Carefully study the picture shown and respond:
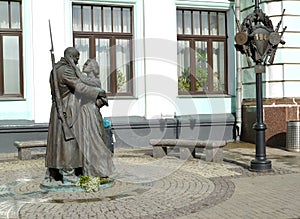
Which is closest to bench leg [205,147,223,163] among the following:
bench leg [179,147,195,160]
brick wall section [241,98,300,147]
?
bench leg [179,147,195,160]

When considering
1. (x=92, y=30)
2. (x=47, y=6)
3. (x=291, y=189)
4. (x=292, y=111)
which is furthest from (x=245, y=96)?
(x=291, y=189)

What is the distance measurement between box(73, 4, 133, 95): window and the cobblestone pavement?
16.1ft

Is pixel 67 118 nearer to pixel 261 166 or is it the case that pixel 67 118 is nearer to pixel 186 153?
pixel 261 166

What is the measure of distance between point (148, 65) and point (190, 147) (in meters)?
4.30

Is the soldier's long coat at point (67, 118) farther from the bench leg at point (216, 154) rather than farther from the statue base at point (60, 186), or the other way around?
the bench leg at point (216, 154)

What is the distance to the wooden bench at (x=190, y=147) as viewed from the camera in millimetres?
11312

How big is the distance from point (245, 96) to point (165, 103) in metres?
2.87

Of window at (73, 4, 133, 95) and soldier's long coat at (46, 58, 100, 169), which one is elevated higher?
window at (73, 4, 133, 95)

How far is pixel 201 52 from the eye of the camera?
54.8ft

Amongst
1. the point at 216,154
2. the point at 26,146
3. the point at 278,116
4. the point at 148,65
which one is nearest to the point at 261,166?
the point at 216,154

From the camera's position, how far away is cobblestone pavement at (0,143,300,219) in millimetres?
6492

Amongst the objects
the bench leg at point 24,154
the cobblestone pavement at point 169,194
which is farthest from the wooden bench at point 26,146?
the cobblestone pavement at point 169,194

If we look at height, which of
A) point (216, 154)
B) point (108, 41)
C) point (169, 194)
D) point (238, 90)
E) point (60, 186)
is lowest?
point (169, 194)

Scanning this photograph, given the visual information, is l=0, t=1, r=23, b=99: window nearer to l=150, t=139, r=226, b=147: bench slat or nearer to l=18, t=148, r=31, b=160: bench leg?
l=18, t=148, r=31, b=160: bench leg
